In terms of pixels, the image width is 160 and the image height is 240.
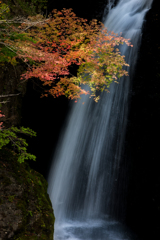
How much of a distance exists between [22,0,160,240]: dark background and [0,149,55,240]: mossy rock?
517cm

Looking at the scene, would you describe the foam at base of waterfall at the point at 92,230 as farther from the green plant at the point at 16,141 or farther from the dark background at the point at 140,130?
the green plant at the point at 16,141

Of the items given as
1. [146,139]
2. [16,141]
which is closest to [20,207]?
[16,141]

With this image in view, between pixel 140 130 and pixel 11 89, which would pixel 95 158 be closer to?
pixel 140 130

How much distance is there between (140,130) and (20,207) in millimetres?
7102

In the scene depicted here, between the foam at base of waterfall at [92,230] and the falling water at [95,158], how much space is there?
0.06m

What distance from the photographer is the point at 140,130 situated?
9.17 meters

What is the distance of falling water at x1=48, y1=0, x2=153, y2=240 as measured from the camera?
10039mm

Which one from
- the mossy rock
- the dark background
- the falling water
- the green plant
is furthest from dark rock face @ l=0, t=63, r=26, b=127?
the falling water

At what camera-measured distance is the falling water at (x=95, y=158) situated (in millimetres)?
10039

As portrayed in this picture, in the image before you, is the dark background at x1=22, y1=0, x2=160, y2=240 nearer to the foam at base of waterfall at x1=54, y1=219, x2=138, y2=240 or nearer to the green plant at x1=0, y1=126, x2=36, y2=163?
the foam at base of waterfall at x1=54, y1=219, x2=138, y2=240

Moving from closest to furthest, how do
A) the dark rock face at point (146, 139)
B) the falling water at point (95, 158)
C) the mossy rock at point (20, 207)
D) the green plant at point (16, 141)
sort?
the mossy rock at point (20, 207), the green plant at point (16, 141), the dark rock face at point (146, 139), the falling water at point (95, 158)

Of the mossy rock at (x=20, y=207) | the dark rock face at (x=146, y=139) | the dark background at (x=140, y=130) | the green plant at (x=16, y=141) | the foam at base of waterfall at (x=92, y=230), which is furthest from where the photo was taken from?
the dark background at (x=140, y=130)

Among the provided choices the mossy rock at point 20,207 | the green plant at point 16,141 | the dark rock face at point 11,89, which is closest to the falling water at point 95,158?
the dark rock face at point 11,89

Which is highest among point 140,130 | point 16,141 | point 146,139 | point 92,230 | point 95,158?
point 140,130
